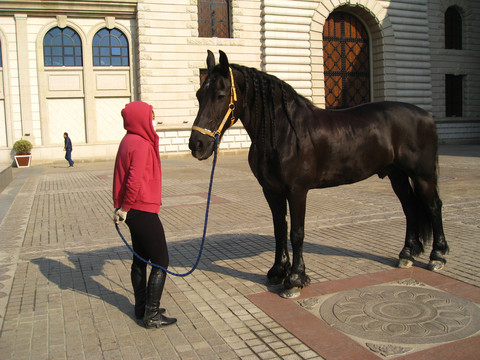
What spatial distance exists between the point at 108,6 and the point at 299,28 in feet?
38.0

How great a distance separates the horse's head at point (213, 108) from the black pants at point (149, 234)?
70 centimetres

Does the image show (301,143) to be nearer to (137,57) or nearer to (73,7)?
(137,57)

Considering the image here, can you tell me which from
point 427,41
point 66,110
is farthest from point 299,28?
point 66,110

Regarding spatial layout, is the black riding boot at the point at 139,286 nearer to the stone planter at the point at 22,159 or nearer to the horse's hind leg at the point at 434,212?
the horse's hind leg at the point at 434,212

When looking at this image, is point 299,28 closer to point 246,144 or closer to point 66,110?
point 246,144

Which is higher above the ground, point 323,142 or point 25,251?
point 323,142

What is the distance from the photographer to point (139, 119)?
3.77 meters

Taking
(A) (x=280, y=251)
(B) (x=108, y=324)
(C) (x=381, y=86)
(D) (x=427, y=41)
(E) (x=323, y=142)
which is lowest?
(B) (x=108, y=324)

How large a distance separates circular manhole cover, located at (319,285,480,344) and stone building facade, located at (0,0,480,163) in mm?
22801

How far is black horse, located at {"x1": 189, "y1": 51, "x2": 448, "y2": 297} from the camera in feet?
13.8

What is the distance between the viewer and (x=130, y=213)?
3807mm

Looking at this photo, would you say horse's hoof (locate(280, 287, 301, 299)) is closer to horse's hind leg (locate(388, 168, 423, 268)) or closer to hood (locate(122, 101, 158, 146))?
horse's hind leg (locate(388, 168, 423, 268))

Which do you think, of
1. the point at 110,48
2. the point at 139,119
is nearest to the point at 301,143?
the point at 139,119

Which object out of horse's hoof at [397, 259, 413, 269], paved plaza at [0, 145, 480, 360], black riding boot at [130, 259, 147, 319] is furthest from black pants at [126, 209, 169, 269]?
horse's hoof at [397, 259, 413, 269]
